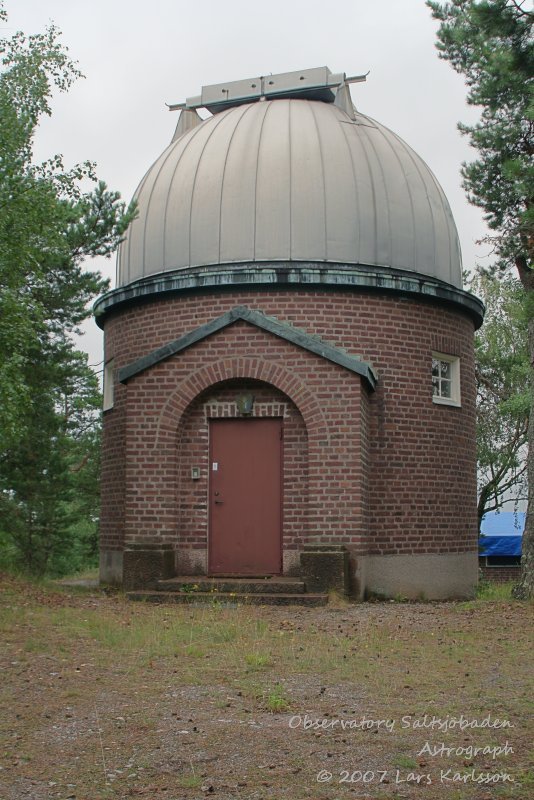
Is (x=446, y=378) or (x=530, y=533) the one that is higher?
(x=446, y=378)

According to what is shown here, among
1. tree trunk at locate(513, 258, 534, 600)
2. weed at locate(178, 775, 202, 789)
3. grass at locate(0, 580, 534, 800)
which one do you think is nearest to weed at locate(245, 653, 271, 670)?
→ grass at locate(0, 580, 534, 800)

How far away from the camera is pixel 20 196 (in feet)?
32.9

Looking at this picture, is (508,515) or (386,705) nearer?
(386,705)

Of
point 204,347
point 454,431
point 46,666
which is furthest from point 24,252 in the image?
point 454,431

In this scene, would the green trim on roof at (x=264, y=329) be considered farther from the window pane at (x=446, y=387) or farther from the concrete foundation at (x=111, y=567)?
the concrete foundation at (x=111, y=567)

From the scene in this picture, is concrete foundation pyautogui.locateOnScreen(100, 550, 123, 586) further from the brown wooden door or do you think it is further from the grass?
the grass

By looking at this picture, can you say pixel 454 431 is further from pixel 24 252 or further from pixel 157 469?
pixel 24 252

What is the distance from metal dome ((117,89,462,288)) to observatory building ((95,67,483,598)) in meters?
0.03

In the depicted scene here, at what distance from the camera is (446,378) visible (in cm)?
1494

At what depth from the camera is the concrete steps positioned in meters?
11.8

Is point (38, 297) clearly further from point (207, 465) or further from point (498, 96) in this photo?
point (498, 96)

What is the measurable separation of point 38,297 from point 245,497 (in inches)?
168

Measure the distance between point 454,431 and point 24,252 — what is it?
741 centimetres

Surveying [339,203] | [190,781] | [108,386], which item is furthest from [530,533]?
[190,781]
